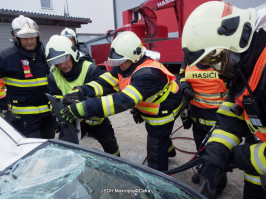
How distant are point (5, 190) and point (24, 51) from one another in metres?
1.94

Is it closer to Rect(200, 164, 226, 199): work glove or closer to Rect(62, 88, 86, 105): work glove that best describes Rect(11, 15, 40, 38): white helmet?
Rect(62, 88, 86, 105): work glove

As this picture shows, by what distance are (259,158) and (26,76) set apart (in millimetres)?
2514

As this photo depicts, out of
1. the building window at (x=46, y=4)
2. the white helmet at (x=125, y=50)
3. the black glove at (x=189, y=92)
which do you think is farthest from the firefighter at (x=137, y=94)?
the building window at (x=46, y=4)

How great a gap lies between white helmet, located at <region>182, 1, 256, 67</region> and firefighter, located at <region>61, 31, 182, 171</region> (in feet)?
2.37

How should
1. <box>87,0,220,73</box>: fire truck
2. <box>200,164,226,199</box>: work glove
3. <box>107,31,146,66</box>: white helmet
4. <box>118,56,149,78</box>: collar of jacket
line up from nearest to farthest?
<box>200,164,226,199</box>: work glove
<box>107,31,146,66</box>: white helmet
<box>118,56,149,78</box>: collar of jacket
<box>87,0,220,73</box>: fire truck

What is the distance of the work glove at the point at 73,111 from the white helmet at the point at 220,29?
1154 mm

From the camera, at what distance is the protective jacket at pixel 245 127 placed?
1134mm

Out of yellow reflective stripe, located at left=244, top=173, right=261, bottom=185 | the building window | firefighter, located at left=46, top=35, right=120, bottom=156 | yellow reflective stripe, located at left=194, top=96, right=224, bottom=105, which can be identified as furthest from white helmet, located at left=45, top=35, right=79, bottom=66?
the building window

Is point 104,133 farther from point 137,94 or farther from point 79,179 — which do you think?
point 79,179

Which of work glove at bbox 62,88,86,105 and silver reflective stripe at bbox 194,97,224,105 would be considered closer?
work glove at bbox 62,88,86,105

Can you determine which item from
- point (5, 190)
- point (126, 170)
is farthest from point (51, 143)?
point (126, 170)

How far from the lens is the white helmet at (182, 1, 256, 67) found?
3.91 feet

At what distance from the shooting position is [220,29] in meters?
1.18

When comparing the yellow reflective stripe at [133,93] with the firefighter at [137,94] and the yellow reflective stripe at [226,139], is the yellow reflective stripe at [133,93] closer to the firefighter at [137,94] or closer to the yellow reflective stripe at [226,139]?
the firefighter at [137,94]
